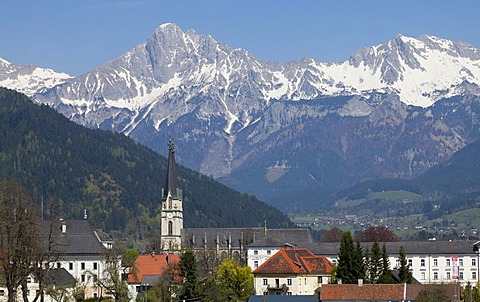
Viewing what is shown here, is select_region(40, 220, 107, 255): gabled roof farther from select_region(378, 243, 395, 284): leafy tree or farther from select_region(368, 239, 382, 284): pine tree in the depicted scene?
select_region(378, 243, 395, 284): leafy tree

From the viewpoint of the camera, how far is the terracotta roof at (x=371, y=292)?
102 m

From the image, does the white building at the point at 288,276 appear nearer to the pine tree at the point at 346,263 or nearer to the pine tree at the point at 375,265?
the pine tree at the point at 375,265

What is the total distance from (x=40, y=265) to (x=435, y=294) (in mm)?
31367

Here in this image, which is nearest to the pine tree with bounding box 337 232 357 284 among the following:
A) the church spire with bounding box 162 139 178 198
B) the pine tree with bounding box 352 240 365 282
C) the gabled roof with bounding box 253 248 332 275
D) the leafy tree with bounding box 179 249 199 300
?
the pine tree with bounding box 352 240 365 282

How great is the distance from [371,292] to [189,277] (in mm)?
15868

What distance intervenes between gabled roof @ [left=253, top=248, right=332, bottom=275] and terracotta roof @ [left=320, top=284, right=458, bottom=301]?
1549 cm

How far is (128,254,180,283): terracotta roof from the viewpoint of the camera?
120m

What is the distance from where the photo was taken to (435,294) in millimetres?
96625

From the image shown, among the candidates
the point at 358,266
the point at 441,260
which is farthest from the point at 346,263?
the point at 441,260

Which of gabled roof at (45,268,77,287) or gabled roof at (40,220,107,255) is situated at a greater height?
gabled roof at (40,220,107,255)

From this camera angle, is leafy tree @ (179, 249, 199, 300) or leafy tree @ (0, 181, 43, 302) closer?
leafy tree @ (0, 181, 43, 302)

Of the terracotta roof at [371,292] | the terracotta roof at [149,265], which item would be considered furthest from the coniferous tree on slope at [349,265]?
the terracotta roof at [149,265]

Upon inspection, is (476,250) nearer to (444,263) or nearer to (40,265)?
(444,263)

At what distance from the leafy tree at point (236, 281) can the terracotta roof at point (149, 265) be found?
5481mm
